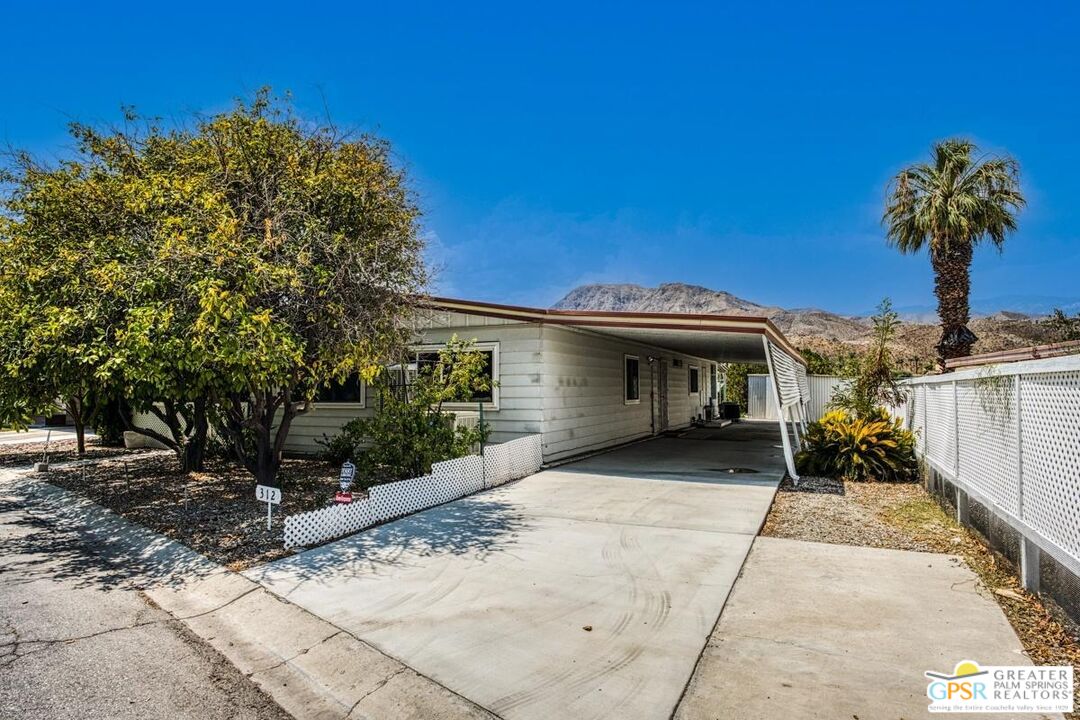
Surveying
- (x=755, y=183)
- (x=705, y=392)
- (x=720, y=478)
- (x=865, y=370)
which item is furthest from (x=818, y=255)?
(x=720, y=478)

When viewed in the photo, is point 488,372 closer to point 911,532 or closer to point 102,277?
point 102,277

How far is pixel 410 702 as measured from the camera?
9.59 feet

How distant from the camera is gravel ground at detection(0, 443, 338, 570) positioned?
19.0 feet

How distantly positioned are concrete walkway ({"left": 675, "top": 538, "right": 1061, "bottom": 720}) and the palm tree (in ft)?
43.3

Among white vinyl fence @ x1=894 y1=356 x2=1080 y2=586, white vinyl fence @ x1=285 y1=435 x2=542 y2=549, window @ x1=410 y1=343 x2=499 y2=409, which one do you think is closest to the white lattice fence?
white vinyl fence @ x1=894 y1=356 x2=1080 y2=586

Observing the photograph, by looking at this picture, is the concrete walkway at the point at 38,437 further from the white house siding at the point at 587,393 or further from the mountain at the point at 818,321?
the mountain at the point at 818,321

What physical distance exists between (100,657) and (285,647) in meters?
1.04

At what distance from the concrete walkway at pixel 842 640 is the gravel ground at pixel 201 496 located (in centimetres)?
404

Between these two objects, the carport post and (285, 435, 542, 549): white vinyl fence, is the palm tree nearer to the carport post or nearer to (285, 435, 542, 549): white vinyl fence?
the carport post

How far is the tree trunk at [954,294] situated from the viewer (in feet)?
50.4

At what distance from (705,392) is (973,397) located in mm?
18124

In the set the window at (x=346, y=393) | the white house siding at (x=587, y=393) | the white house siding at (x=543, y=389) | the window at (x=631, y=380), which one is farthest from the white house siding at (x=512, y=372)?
the window at (x=631, y=380)

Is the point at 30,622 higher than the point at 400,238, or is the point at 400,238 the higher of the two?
the point at 400,238

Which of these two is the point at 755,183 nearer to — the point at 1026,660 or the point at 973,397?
the point at 973,397
